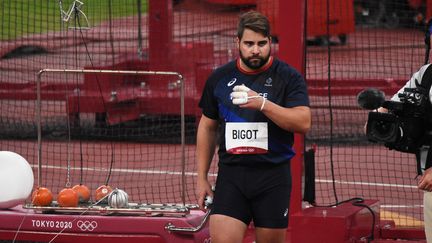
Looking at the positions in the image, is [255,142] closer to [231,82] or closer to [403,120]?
[231,82]

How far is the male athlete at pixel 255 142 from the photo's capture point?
7492 millimetres

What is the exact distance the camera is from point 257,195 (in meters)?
7.57

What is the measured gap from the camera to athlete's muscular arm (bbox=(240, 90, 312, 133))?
7.19m

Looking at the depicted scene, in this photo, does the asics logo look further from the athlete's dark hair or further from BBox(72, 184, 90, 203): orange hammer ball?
BBox(72, 184, 90, 203): orange hammer ball

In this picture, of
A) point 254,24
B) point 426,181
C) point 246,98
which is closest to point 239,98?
point 246,98

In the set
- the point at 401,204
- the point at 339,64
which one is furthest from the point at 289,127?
the point at 339,64

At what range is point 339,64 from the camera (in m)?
17.6

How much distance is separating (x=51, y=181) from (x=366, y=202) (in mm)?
4492

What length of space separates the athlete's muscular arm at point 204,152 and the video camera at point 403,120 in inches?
40.9

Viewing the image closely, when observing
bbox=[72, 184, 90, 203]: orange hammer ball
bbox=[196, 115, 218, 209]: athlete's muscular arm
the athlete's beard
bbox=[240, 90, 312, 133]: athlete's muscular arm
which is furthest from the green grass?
bbox=[240, 90, 312, 133]: athlete's muscular arm

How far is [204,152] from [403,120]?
136cm

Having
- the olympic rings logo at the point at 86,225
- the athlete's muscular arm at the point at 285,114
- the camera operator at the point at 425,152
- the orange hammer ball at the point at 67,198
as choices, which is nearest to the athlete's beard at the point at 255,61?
the athlete's muscular arm at the point at 285,114

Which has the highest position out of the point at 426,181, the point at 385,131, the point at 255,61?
the point at 255,61

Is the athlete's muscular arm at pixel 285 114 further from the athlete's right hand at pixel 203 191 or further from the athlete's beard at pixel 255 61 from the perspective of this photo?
the athlete's right hand at pixel 203 191
